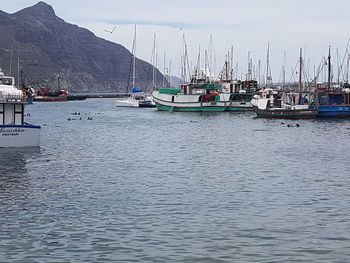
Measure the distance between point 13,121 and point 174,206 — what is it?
23.9 metres

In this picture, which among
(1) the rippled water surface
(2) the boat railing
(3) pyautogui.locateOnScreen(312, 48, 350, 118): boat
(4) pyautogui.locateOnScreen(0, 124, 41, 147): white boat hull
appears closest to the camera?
(1) the rippled water surface

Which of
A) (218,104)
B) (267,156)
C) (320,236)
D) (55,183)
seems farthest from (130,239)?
(218,104)

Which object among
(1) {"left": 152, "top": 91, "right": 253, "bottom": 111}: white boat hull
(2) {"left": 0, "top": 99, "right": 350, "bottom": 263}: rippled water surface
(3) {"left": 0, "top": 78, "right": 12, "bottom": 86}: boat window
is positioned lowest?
(2) {"left": 0, "top": 99, "right": 350, "bottom": 263}: rippled water surface

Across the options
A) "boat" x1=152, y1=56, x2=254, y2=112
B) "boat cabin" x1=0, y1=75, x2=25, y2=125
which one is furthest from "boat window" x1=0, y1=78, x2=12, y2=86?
"boat" x1=152, y1=56, x2=254, y2=112

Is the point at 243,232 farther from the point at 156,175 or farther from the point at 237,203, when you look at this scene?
the point at 156,175

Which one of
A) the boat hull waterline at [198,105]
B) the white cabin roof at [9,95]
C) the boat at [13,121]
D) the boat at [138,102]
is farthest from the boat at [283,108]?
the white cabin roof at [9,95]

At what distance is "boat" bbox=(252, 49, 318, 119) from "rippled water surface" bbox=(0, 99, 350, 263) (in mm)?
49439

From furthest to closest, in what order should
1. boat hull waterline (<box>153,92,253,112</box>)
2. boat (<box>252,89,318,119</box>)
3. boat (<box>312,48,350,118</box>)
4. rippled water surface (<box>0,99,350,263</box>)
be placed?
1. boat hull waterline (<box>153,92,253,112</box>)
2. boat (<box>312,48,350,118</box>)
3. boat (<box>252,89,318,119</box>)
4. rippled water surface (<box>0,99,350,263</box>)

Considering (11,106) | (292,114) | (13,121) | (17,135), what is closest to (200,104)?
(292,114)

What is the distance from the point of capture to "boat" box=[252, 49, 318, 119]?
9919cm

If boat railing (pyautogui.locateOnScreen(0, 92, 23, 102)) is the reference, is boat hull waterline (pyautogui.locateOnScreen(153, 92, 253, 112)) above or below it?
below

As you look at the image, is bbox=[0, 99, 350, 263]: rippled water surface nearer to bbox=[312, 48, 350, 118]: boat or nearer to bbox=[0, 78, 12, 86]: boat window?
bbox=[0, 78, 12, 86]: boat window

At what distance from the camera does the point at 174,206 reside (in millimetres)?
26109

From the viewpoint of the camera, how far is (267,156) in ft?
155
